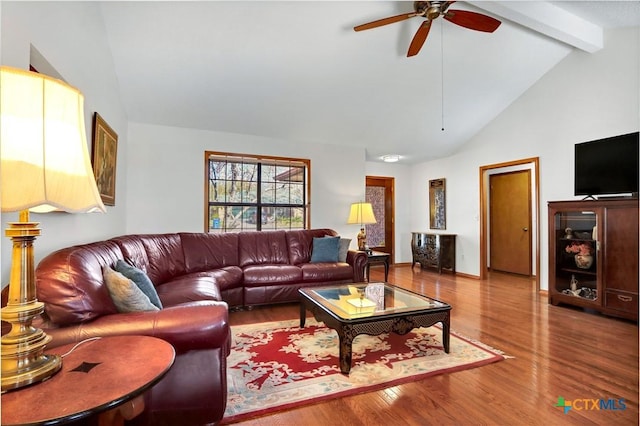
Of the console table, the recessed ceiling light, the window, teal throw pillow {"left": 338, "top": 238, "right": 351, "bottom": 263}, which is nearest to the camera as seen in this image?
teal throw pillow {"left": 338, "top": 238, "right": 351, "bottom": 263}

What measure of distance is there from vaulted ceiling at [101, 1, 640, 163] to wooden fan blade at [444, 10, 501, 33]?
0.42 metres

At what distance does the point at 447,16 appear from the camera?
2572 millimetres

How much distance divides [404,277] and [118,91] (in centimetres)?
488

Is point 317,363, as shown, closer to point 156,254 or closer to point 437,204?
point 156,254

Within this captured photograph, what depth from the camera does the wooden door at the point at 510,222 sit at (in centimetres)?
560

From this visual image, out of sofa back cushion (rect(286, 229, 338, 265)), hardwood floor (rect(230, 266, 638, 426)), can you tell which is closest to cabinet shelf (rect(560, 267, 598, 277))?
hardwood floor (rect(230, 266, 638, 426))

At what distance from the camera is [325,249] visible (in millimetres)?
4312

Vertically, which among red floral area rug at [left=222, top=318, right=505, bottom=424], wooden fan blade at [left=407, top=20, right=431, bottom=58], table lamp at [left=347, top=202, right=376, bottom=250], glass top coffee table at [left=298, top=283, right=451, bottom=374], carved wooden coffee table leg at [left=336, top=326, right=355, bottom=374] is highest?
wooden fan blade at [left=407, top=20, right=431, bottom=58]

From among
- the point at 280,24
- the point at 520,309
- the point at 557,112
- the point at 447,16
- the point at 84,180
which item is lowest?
the point at 520,309

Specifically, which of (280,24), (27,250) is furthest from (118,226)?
(27,250)

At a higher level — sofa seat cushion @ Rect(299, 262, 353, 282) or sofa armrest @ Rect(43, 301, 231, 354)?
sofa armrest @ Rect(43, 301, 231, 354)

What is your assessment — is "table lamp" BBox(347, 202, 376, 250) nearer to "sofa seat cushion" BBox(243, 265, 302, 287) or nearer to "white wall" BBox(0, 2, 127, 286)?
"sofa seat cushion" BBox(243, 265, 302, 287)

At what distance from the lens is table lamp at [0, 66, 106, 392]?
31.0 inches

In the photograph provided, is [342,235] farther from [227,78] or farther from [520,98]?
[520,98]
